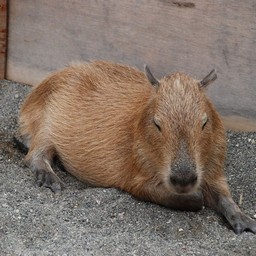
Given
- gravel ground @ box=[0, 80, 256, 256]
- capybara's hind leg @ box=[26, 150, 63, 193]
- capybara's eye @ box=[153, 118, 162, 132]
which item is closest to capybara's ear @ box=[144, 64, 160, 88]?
capybara's eye @ box=[153, 118, 162, 132]

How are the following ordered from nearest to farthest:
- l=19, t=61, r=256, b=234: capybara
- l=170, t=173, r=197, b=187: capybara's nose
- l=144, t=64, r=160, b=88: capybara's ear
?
l=170, t=173, r=197, b=187: capybara's nose, l=19, t=61, r=256, b=234: capybara, l=144, t=64, r=160, b=88: capybara's ear

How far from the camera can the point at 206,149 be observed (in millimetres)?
4961

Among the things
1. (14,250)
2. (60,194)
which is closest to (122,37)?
(60,194)

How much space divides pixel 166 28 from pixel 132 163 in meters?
1.33

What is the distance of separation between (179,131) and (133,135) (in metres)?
0.54

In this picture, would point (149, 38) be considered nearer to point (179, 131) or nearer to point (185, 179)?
point (179, 131)

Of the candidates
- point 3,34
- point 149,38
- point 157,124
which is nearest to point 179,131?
point 157,124

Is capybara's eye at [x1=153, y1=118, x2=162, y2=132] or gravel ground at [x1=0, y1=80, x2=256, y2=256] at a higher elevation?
capybara's eye at [x1=153, y1=118, x2=162, y2=132]

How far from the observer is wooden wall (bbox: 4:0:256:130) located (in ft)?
19.3

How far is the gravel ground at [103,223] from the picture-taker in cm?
444

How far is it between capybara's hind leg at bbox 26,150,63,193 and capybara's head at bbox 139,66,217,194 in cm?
60

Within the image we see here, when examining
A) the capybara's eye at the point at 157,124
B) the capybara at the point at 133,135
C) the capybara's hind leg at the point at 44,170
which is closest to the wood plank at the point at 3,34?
the capybara at the point at 133,135

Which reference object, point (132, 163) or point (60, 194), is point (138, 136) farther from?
point (60, 194)

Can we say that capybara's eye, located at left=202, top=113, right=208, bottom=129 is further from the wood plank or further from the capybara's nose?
the wood plank
